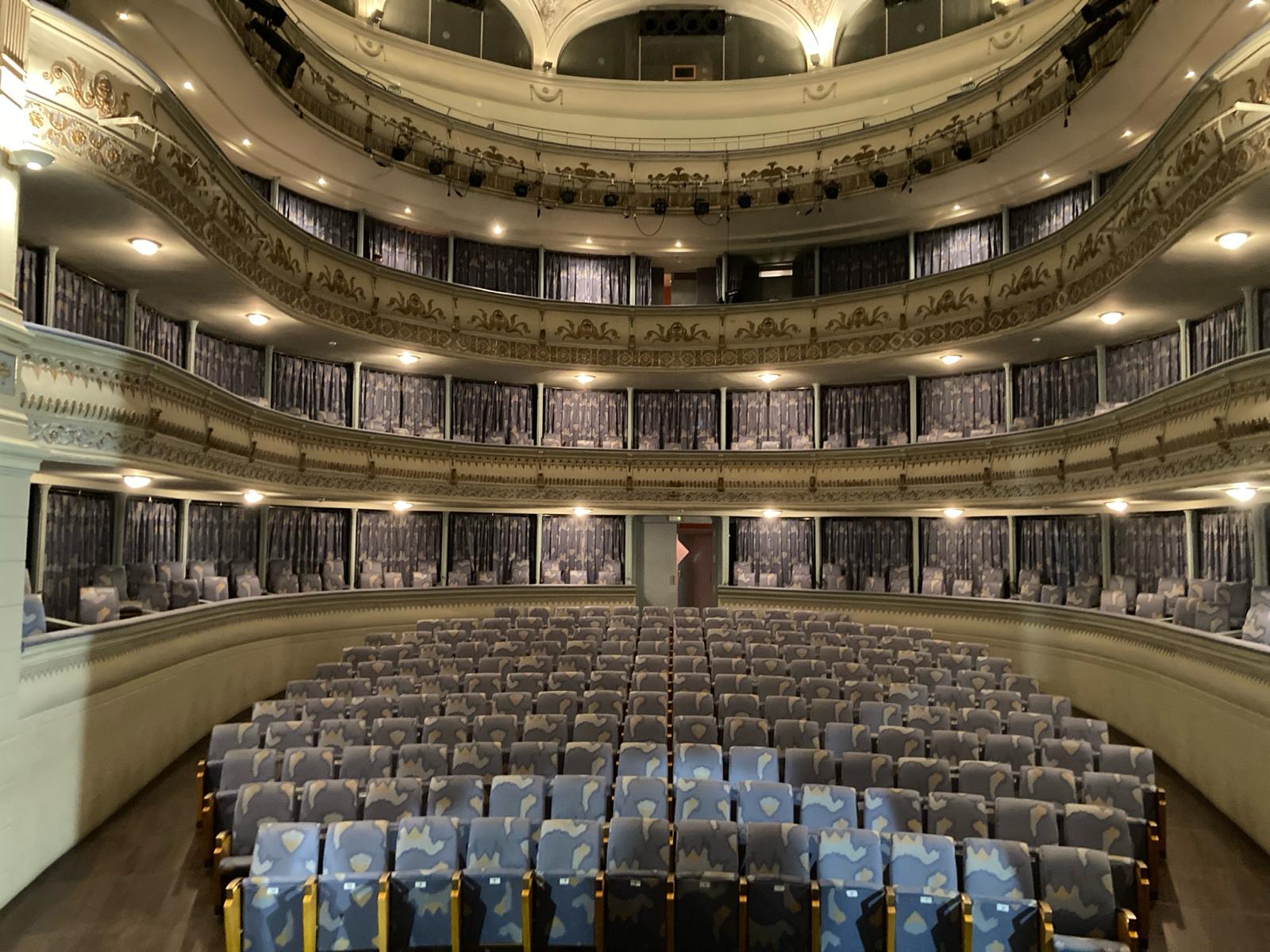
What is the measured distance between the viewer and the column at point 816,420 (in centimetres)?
1842

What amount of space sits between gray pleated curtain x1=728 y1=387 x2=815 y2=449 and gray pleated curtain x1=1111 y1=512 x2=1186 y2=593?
6372 mm

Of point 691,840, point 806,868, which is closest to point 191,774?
point 691,840

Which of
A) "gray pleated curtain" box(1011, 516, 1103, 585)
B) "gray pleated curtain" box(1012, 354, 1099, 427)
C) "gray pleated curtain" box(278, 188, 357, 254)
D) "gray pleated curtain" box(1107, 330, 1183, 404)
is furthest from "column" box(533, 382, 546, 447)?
"gray pleated curtain" box(1107, 330, 1183, 404)

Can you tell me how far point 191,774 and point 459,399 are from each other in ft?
34.4

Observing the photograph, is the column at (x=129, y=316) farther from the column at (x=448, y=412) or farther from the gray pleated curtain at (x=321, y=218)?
the column at (x=448, y=412)

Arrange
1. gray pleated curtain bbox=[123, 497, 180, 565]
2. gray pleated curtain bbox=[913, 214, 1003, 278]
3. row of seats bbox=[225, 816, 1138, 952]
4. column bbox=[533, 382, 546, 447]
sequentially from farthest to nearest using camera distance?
column bbox=[533, 382, 546, 447], gray pleated curtain bbox=[913, 214, 1003, 278], gray pleated curtain bbox=[123, 497, 180, 565], row of seats bbox=[225, 816, 1138, 952]

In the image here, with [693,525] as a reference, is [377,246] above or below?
above

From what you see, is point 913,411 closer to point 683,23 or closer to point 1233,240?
point 1233,240

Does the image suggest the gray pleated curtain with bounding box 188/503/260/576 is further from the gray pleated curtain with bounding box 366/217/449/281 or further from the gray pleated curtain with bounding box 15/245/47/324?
the gray pleated curtain with bounding box 366/217/449/281

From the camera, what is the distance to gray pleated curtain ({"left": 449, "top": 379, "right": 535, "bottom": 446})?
59.6ft

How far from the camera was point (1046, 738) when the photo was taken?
7.57m

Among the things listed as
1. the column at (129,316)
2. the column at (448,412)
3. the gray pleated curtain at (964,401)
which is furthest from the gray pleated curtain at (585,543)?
the column at (129,316)

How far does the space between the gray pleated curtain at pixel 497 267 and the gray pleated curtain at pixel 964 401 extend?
8519mm

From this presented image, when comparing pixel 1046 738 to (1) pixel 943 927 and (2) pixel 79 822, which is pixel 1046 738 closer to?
(1) pixel 943 927
